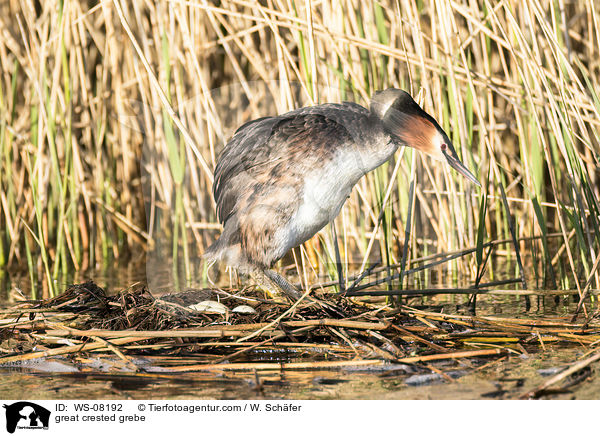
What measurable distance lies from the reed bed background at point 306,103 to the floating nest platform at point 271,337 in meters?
0.43

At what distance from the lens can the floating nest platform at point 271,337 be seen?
2.94 metres

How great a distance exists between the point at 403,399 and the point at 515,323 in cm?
99

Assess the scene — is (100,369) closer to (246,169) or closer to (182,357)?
(182,357)

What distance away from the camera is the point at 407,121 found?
3316 millimetres

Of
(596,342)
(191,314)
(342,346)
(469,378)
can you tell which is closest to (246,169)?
(191,314)

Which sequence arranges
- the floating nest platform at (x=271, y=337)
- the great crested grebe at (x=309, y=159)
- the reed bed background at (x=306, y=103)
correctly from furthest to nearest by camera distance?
the reed bed background at (x=306, y=103) < the great crested grebe at (x=309, y=159) < the floating nest platform at (x=271, y=337)

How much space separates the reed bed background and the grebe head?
0.43 meters
